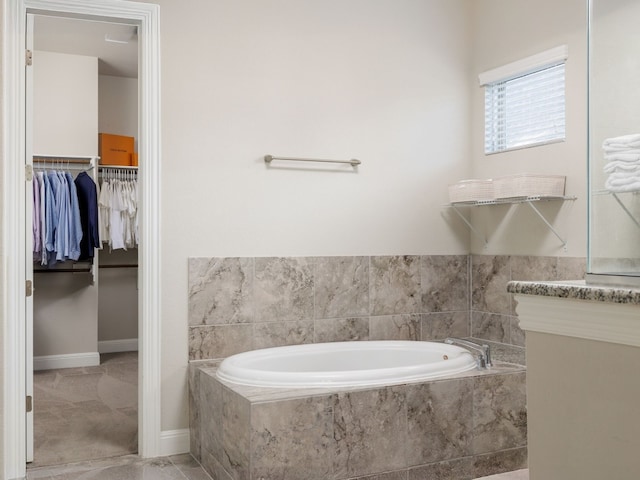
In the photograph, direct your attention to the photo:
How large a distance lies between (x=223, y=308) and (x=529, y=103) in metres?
2.19

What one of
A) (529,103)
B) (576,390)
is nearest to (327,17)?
(529,103)

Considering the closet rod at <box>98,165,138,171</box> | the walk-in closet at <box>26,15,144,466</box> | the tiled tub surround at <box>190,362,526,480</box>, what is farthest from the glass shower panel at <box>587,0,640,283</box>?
the closet rod at <box>98,165,138,171</box>

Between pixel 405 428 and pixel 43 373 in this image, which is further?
pixel 43 373

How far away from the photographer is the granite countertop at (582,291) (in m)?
1.02

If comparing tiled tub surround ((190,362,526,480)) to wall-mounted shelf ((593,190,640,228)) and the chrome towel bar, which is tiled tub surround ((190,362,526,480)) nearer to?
the chrome towel bar

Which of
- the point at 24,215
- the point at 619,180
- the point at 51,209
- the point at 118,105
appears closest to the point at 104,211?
the point at 51,209

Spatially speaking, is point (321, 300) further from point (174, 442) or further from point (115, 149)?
point (115, 149)

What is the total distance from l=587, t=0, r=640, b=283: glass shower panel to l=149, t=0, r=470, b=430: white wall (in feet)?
8.50

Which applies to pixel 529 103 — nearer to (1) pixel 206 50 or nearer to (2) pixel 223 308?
(1) pixel 206 50

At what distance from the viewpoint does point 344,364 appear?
11.9ft

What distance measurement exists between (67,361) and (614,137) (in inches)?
218

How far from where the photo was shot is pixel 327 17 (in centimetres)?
381

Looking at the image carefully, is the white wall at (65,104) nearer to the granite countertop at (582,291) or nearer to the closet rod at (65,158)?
the closet rod at (65,158)

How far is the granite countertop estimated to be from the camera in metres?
1.02
